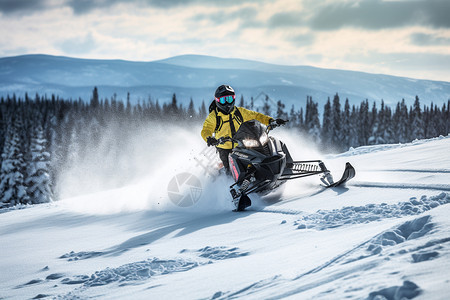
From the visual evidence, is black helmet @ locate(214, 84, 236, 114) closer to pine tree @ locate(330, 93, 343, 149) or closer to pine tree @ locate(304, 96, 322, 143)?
pine tree @ locate(304, 96, 322, 143)

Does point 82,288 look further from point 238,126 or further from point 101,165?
point 101,165

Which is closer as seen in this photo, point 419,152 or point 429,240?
point 429,240

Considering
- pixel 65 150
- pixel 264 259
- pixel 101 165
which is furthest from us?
pixel 101 165

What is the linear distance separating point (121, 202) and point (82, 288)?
19.2 ft

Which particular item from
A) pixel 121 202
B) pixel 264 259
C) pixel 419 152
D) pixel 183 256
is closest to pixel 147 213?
pixel 121 202

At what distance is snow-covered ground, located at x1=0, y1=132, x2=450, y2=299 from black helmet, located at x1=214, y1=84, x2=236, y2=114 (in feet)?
5.45

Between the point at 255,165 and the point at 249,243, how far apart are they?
9.15 ft

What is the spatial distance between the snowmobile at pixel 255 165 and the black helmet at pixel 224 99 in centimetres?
85

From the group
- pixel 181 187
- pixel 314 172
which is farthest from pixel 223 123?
pixel 314 172

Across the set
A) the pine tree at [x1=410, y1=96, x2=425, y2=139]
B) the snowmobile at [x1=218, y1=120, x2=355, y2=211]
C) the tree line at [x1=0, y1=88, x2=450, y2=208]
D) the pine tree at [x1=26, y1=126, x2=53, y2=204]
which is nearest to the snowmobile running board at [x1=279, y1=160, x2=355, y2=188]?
the snowmobile at [x1=218, y1=120, x2=355, y2=211]

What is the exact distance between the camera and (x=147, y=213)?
859 cm

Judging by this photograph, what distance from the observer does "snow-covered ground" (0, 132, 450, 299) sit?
2859 mm

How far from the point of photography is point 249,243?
4.95 meters

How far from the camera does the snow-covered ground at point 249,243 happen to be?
2859 millimetres
